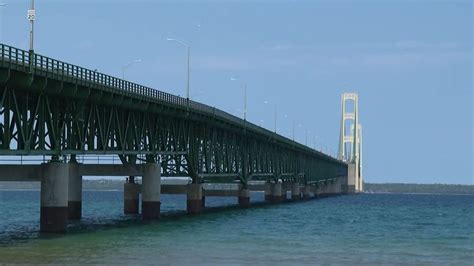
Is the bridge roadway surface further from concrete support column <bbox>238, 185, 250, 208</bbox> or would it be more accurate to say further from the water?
the water

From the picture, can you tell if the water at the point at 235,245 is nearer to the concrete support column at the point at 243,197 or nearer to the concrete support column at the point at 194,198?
the concrete support column at the point at 194,198

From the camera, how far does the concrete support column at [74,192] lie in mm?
87188

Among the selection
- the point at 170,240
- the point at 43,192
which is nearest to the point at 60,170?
the point at 43,192

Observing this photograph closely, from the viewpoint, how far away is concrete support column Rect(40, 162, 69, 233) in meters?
60.6

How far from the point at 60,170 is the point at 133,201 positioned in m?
47.5

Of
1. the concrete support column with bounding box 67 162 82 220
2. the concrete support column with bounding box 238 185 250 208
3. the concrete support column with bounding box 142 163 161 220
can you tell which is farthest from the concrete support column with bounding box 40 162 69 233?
the concrete support column with bounding box 238 185 250 208

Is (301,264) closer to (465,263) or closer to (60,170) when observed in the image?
(465,263)

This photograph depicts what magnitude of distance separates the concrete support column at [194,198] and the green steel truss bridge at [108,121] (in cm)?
119

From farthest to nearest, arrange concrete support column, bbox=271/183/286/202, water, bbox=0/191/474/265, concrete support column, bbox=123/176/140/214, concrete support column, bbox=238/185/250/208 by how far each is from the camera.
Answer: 1. concrete support column, bbox=271/183/286/202
2. concrete support column, bbox=238/185/250/208
3. concrete support column, bbox=123/176/140/214
4. water, bbox=0/191/474/265

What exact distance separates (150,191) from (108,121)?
14.3 metres

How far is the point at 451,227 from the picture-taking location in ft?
281

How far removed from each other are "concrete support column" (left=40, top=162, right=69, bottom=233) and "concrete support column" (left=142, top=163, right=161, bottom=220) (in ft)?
79.3

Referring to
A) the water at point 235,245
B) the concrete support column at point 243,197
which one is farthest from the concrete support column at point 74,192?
the concrete support column at point 243,197

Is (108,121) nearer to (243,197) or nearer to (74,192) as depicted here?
(74,192)
